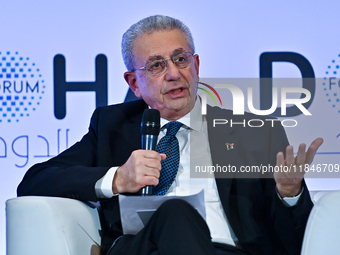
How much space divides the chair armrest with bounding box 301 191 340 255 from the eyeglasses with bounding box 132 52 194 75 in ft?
2.80

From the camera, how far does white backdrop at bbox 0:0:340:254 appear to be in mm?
2783

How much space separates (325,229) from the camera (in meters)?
1.28

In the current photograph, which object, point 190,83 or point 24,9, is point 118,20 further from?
point 190,83

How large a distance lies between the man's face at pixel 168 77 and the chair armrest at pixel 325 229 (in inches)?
29.9

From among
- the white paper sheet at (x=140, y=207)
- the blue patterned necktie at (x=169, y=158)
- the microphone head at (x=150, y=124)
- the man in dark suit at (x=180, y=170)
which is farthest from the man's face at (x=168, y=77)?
the white paper sheet at (x=140, y=207)

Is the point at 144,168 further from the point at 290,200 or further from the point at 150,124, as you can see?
the point at 290,200

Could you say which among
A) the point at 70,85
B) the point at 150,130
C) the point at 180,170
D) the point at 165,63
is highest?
the point at 165,63

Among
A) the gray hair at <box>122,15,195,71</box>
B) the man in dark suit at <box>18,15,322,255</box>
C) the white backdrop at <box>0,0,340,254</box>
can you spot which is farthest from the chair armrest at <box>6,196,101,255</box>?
the white backdrop at <box>0,0,340,254</box>

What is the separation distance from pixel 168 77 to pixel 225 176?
1.62ft

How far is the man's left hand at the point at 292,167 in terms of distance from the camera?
4.29ft

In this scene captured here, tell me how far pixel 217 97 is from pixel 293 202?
67 centimetres

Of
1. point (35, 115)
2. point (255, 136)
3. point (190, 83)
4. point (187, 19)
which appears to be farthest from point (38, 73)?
point (255, 136)

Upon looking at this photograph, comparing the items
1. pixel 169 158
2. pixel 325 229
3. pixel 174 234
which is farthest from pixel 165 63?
pixel 325 229

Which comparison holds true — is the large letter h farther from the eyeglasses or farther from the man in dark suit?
the eyeglasses
